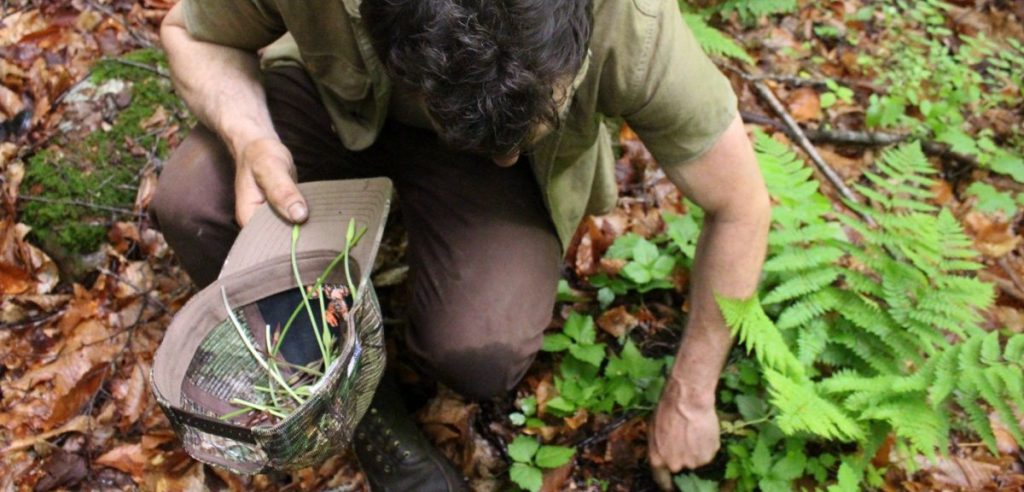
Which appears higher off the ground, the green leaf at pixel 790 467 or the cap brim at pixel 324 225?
the cap brim at pixel 324 225

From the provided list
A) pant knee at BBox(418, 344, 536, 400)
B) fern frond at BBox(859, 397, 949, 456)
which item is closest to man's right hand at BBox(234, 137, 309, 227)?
pant knee at BBox(418, 344, 536, 400)

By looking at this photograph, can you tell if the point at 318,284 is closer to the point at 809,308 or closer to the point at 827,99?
the point at 809,308

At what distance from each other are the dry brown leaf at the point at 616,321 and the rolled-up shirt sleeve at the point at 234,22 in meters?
1.45

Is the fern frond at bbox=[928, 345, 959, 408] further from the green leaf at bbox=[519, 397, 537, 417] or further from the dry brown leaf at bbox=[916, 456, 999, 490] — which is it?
the green leaf at bbox=[519, 397, 537, 417]

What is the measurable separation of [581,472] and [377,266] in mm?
1124

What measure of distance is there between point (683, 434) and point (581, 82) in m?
1.11

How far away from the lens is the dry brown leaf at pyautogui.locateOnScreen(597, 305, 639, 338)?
9.55 feet

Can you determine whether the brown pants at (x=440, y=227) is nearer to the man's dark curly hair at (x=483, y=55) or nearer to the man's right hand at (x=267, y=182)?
the man's right hand at (x=267, y=182)

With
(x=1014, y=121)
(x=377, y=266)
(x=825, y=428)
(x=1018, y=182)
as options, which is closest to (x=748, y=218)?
(x=825, y=428)

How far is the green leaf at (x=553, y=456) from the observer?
2.50 m

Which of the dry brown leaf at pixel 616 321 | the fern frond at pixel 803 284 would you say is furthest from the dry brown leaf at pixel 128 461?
the fern frond at pixel 803 284

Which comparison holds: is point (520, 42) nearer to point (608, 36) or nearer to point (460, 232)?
point (608, 36)

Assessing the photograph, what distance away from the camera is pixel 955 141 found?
347cm

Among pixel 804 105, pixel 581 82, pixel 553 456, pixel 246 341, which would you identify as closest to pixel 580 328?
pixel 553 456
